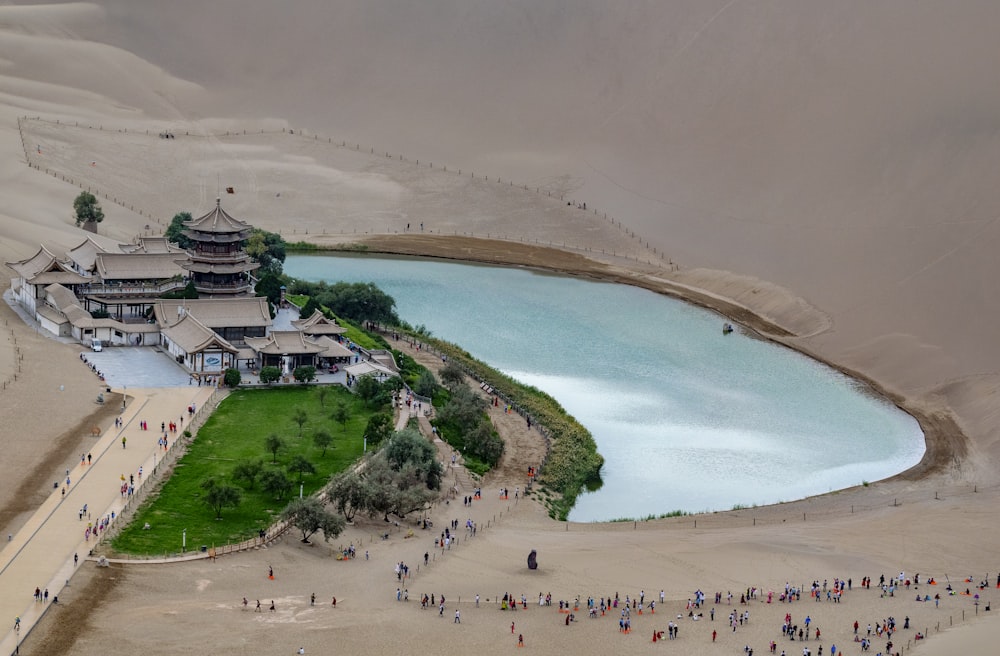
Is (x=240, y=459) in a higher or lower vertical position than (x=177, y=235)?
lower

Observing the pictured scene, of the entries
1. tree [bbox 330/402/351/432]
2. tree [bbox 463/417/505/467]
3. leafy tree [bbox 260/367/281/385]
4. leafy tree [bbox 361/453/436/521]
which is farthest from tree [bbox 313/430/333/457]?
leafy tree [bbox 260/367/281/385]

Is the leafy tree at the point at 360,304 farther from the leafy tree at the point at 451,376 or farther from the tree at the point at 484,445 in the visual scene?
the tree at the point at 484,445

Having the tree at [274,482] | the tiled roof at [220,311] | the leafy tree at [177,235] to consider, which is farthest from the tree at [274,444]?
the leafy tree at [177,235]

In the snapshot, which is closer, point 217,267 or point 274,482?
point 274,482

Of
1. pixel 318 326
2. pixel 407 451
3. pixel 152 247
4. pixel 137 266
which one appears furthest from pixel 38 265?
pixel 407 451

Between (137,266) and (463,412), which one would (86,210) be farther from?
(463,412)

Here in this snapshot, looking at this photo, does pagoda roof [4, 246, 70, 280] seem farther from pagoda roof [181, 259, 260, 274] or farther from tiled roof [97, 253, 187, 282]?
pagoda roof [181, 259, 260, 274]
